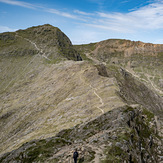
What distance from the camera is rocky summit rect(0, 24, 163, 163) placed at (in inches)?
974

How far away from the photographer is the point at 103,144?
23875 millimetres

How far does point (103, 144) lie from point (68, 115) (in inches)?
869

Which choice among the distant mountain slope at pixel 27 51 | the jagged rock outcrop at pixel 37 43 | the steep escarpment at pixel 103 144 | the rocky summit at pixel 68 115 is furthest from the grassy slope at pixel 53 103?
the jagged rock outcrop at pixel 37 43

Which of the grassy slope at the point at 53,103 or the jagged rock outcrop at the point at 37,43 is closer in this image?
the grassy slope at the point at 53,103

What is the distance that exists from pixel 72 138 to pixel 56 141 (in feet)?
10.4

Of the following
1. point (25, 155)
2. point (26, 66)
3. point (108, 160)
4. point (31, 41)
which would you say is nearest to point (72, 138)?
point (25, 155)

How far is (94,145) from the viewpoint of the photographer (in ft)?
78.3

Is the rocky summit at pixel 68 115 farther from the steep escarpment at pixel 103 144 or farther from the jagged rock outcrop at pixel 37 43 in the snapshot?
the jagged rock outcrop at pixel 37 43

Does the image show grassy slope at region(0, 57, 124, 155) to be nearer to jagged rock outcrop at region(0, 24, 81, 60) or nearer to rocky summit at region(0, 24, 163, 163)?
rocky summit at region(0, 24, 163, 163)

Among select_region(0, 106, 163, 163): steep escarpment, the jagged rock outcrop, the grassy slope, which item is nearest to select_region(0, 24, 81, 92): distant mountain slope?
the jagged rock outcrop

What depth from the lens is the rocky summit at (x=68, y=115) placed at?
24748 mm

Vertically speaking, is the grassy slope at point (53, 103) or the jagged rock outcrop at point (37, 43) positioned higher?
the jagged rock outcrop at point (37, 43)

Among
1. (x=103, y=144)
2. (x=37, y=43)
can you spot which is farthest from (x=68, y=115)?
(x=37, y=43)

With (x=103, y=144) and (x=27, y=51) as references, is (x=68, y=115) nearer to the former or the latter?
(x=103, y=144)
